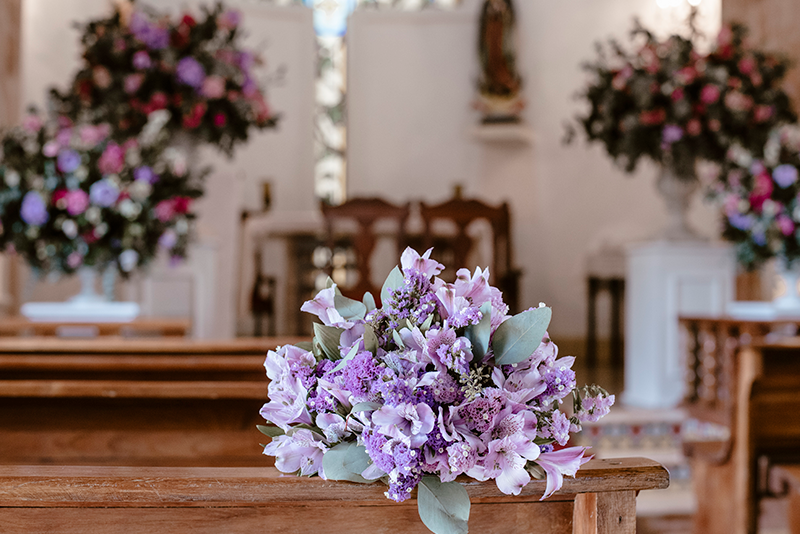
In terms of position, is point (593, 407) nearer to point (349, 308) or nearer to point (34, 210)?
point (349, 308)

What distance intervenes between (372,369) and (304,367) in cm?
9

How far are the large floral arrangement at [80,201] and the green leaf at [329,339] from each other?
2.24 m

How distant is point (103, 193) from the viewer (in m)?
2.68

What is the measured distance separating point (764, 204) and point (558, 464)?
2.99m

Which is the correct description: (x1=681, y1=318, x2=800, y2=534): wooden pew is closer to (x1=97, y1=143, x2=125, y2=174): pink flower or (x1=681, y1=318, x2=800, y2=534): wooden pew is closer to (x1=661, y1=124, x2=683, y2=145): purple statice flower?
(x1=661, y1=124, x2=683, y2=145): purple statice flower

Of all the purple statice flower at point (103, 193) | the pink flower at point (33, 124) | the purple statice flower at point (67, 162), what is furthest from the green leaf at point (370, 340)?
the pink flower at point (33, 124)

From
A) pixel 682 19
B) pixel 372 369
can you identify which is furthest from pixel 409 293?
pixel 682 19

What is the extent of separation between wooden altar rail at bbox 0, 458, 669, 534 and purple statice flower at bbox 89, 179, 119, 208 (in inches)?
84.0

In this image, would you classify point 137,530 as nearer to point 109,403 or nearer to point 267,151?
point 109,403

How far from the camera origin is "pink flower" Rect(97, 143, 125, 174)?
2713 mm

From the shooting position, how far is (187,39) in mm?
3418

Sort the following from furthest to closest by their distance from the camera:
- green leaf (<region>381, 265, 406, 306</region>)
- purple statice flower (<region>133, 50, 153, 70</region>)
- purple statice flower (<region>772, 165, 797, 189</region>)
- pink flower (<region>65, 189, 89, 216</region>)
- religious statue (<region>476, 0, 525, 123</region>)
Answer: religious statue (<region>476, 0, 525, 123</region>), purple statice flower (<region>133, 50, 153, 70</region>), purple statice flower (<region>772, 165, 797, 189</region>), pink flower (<region>65, 189, 89, 216</region>), green leaf (<region>381, 265, 406, 306</region>)

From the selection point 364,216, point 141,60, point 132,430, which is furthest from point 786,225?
point 141,60

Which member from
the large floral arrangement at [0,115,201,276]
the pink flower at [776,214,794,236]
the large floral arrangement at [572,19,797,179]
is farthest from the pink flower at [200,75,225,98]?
the pink flower at [776,214,794,236]
